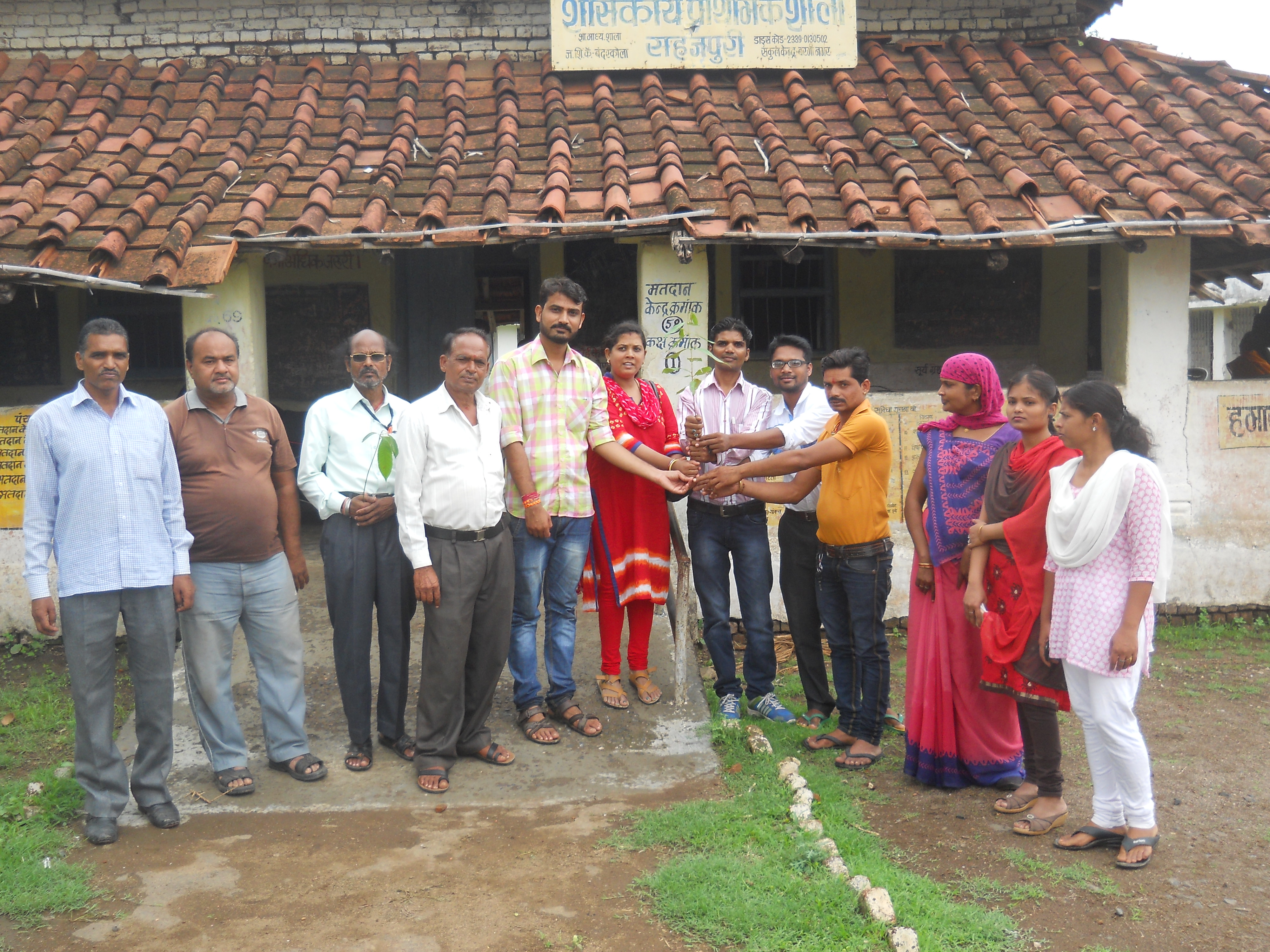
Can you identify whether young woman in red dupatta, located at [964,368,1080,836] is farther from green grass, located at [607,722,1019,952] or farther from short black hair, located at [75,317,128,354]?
short black hair, located at [75,317,128,354]

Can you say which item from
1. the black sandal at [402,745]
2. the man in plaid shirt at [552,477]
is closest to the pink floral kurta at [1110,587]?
the man in plaid shirt at [552,477]

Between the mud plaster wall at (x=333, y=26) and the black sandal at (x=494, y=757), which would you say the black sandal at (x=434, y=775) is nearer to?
the black sandal at (x=494, y=757)

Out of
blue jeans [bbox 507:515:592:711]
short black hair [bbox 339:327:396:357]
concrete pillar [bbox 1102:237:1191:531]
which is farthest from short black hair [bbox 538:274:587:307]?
concrete pillar [bbox 1102:237:1191:531]

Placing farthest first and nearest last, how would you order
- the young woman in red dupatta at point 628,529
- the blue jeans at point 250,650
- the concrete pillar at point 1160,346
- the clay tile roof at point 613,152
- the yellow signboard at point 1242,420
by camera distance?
the yellow signboard at point 1242,420 → the concrete pillar at point 1160,346 → the clay tile roof at point 613,152 → the young woman in red dupatta at point 628,529 → the blue jeans at point 250,650

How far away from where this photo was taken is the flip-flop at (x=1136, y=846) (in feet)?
12.9

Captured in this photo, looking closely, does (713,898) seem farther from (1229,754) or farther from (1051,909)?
(1229,754)

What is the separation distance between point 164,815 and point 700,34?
Answer: 7130 millimetres

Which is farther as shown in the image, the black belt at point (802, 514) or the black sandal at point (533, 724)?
the black belt at point (802, 514)

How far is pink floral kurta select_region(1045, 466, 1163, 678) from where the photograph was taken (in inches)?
149

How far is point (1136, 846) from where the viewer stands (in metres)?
3.96

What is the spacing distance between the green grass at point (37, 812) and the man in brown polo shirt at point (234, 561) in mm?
688

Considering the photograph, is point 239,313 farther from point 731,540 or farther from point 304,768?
point 731,540

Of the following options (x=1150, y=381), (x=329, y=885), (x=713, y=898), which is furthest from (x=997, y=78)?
(x=329, y=885)

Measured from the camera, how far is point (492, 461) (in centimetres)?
468
